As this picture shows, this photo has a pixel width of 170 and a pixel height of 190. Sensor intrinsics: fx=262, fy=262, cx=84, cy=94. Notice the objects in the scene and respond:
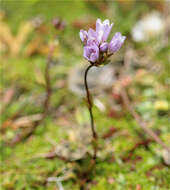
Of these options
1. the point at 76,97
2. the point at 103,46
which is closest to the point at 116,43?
the point at 103,46

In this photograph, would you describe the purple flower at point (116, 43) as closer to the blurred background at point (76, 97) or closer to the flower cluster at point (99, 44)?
the flower cluster at point (99, 44)

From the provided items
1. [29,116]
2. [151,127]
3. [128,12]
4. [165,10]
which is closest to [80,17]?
[128,12]

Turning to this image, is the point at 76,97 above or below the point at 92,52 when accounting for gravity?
below

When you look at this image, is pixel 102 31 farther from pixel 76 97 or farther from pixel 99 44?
pixel 76 97

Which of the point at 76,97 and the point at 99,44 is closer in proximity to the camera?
the point at 99,44

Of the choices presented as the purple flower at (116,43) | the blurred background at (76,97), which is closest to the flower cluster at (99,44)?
the purple flower at (116,43)

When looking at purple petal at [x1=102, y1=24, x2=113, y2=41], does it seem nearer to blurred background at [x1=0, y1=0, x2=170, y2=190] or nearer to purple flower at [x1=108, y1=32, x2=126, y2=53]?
purple flower at [x1=108, y1=32, x2=126, y2=53]

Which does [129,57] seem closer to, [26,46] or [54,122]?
[54,122]
